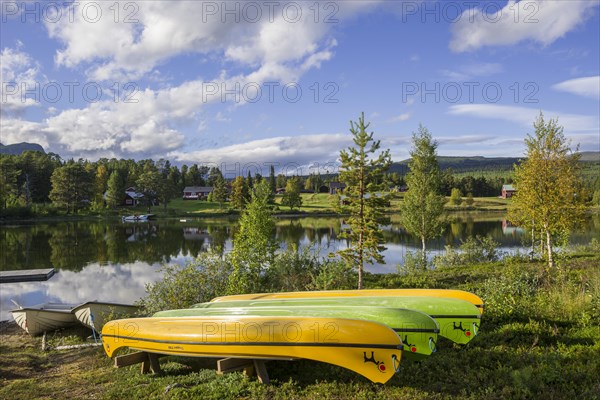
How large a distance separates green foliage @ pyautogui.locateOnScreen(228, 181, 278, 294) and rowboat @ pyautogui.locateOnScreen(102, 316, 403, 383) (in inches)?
212

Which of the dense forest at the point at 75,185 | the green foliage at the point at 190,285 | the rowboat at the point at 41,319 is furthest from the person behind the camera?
the dense forest at the point at 75,185

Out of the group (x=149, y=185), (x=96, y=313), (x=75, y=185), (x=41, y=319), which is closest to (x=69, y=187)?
(x=75, y=185)

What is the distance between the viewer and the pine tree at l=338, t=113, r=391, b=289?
16.5 metres

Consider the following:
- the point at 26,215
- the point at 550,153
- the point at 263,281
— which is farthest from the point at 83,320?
the point at 26,215

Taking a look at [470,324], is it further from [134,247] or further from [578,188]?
[134,247]

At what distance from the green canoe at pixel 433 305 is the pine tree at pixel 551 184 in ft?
42.1

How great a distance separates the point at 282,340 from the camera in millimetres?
7223

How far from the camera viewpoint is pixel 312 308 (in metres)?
8.45

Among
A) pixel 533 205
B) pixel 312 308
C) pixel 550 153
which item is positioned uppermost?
pixel 550 153

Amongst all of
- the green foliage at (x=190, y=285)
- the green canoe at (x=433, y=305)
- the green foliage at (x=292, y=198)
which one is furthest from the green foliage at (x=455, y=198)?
the green canoe at (x=433, y=305)

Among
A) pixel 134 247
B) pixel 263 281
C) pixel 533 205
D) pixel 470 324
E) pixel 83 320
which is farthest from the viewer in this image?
pixel 134 247

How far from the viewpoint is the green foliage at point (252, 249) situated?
14284mm

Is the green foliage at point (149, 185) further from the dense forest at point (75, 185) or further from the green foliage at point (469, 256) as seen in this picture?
the green foliage at point (469, 256)

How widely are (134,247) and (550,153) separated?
1413 inches
